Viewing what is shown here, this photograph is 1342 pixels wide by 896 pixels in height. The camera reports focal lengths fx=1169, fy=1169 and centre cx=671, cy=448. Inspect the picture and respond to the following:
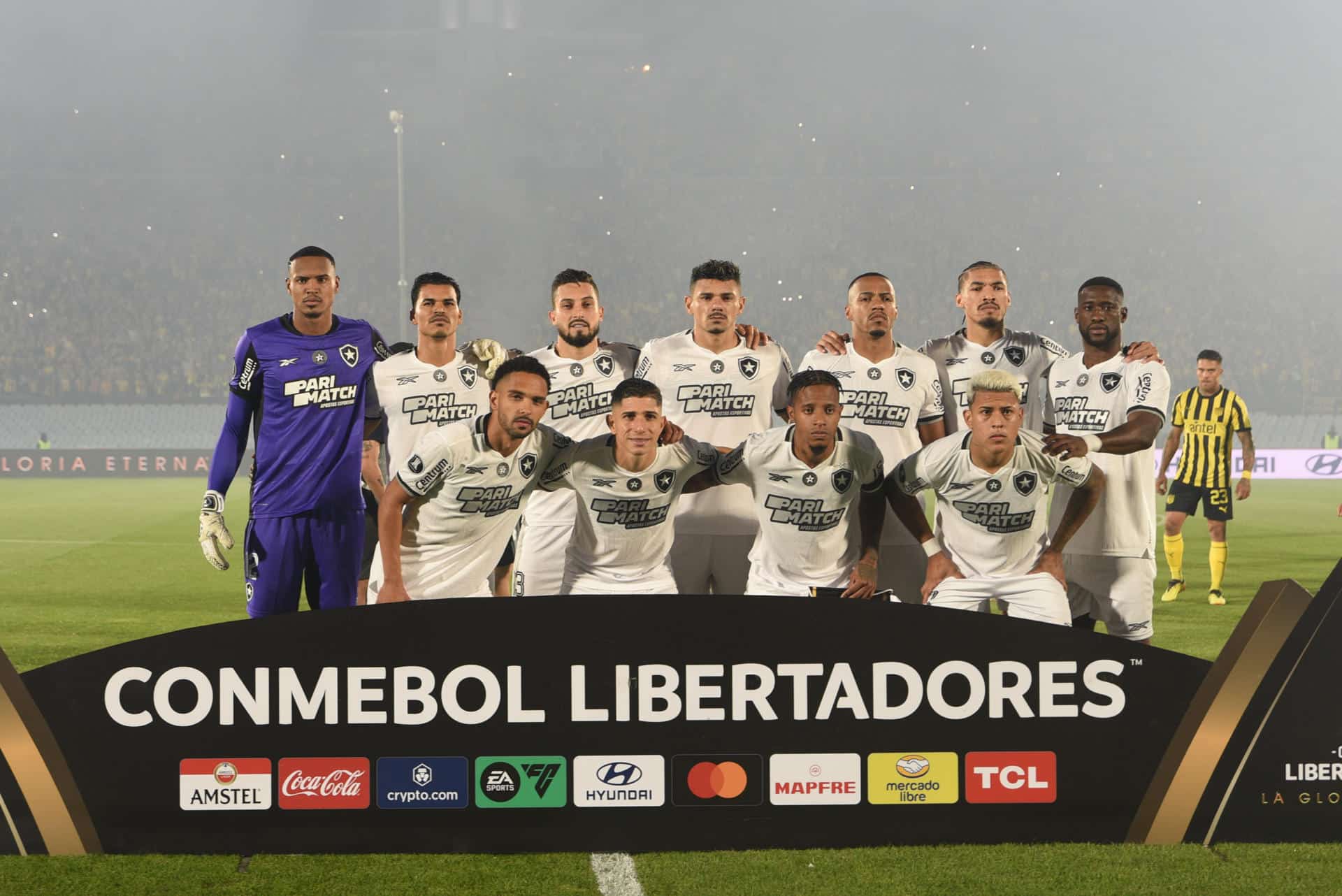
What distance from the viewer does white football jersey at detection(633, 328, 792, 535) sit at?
166 inches

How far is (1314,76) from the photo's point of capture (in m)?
37.6

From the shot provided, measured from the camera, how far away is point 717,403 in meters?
4.23

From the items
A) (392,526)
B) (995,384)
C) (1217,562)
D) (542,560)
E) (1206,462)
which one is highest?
(995,384)

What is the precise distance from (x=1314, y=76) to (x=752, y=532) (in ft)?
135

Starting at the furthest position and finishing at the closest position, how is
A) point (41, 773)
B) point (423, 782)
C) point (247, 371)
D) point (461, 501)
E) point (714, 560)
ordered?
point (714, 560) < point (247, 371) < point (461, 501) < point (423, 782) < point (41, 773)

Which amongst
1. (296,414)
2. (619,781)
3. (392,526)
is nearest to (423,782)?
(619,781)

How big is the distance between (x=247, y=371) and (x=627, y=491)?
1523 millimetres

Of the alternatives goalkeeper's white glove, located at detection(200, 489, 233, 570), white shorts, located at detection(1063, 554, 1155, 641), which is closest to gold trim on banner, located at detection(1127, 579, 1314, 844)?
white shorts, located at detection(1063, 554, 1155, 641)

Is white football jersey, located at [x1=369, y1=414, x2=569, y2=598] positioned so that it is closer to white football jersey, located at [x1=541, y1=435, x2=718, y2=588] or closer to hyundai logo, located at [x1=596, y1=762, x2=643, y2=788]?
white football jersey, located at [x1=541, y1=435, x2=718, y2=588]

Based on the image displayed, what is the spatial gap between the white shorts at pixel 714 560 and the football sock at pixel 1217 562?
5048 millimetres

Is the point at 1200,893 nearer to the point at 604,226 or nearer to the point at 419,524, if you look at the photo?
the point at 419,524

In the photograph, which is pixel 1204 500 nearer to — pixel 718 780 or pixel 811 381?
pixel 811 381

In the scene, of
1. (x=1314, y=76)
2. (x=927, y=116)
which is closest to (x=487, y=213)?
(x=927, y=116)

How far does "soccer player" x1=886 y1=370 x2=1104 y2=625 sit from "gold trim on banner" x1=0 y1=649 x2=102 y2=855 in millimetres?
2463
